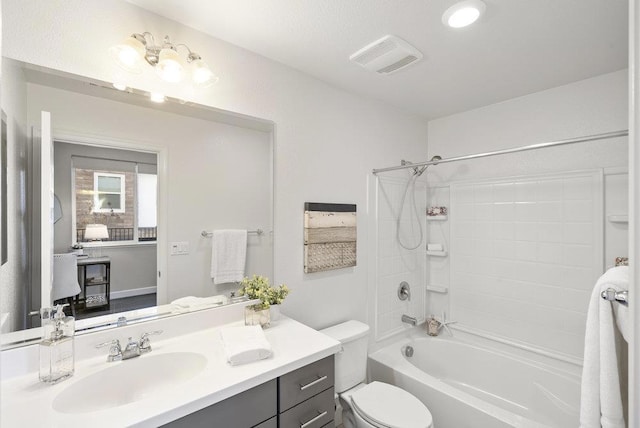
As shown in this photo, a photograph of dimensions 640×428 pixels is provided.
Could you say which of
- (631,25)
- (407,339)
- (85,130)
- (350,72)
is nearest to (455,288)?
(407,339)

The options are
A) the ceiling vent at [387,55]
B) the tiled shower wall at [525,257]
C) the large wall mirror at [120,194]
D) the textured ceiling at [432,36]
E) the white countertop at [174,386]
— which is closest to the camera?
the white countertop at [174,386]

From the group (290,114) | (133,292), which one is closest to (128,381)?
(133,292)

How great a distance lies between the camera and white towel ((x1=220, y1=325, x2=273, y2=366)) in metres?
1.24

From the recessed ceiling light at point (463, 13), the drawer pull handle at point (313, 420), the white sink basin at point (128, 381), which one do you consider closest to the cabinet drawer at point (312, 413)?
the drawer pull handle at point (313, 420)

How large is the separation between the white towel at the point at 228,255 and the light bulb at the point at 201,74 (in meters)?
0.79

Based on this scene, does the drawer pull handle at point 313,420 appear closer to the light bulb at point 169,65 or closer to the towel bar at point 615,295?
the towel bar at point 615,295

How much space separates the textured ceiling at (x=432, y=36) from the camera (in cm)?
138

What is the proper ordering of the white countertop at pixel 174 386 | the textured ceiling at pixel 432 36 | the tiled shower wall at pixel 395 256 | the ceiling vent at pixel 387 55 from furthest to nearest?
the tiled shower wall at pixel 395 256
the ceiling vent at pixel 387 55
the textured ceiling at pixel 432 36
the white countertop at pixel 174 386

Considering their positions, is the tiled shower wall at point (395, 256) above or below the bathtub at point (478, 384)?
above

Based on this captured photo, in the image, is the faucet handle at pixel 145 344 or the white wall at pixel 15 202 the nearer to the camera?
the white wall at pixel 15 202

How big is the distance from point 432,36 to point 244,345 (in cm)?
183

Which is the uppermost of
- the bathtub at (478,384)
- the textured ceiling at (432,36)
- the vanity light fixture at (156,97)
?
the textured ceiling at (432,36)

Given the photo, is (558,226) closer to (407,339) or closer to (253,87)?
(407,339)

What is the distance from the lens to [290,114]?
193 cm
